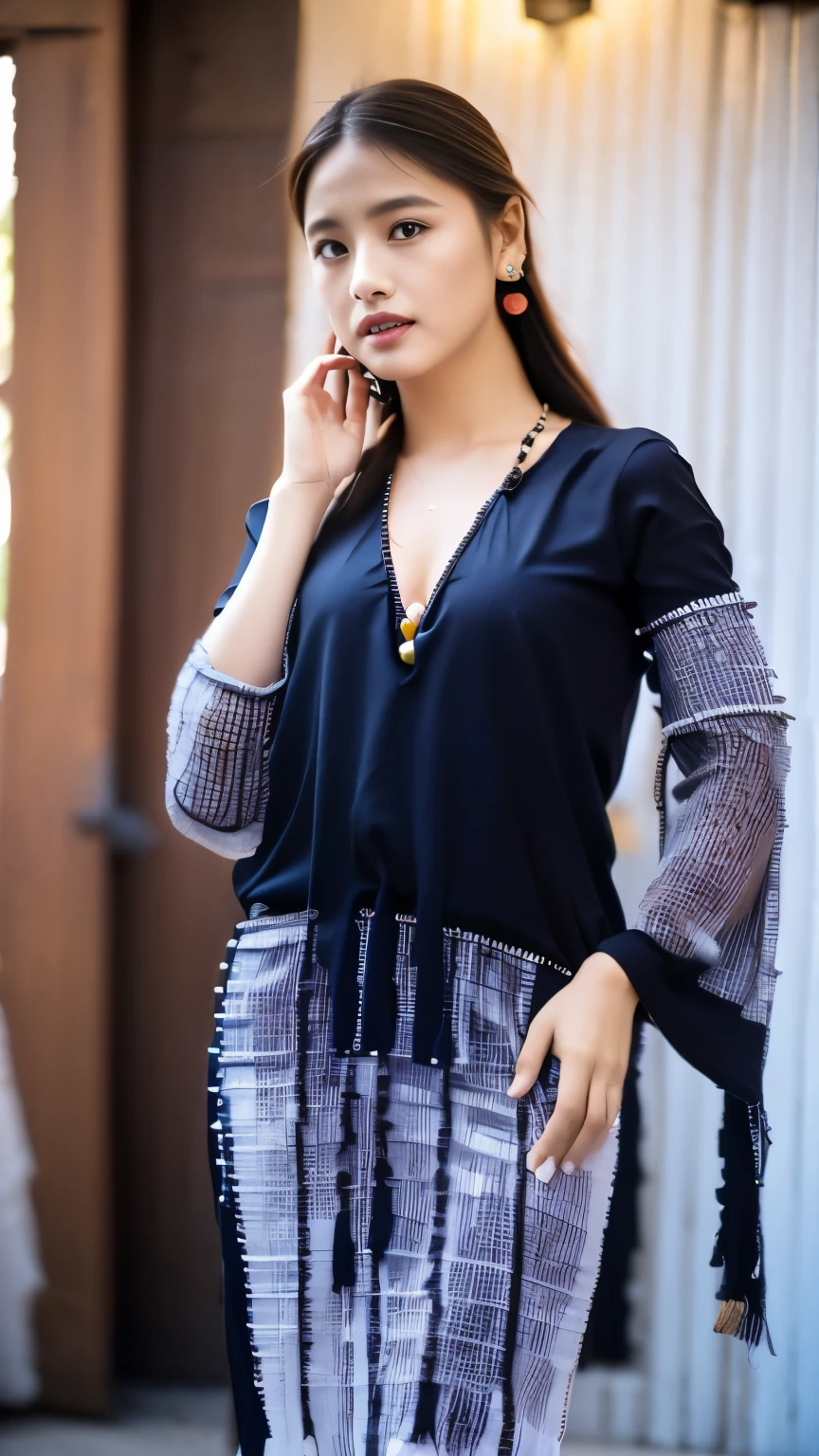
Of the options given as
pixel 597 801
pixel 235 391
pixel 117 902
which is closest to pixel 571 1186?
pixel 597 801

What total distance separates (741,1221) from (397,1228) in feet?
1.01

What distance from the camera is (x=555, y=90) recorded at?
146 centimetres

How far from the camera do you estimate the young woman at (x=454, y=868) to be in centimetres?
92

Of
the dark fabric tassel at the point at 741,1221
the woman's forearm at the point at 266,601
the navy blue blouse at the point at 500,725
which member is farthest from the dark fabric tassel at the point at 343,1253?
the woman's forearm at the point at 266,601

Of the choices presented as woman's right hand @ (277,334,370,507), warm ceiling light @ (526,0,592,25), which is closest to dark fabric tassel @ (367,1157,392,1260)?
woman's right hand @ (277,334,370,507)

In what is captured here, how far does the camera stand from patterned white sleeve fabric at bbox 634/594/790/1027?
36.3 inches

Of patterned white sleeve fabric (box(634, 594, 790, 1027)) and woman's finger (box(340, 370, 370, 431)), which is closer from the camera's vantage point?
patterned white sleeve fabric (box(634, 594, 790, 1027))

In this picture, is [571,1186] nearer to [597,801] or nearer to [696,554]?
[597,801]

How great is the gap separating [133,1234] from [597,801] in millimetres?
1009

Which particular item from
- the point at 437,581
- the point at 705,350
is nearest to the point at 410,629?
the point at 437,581

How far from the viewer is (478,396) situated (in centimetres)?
109

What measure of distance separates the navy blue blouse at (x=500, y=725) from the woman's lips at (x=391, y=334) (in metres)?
0.15

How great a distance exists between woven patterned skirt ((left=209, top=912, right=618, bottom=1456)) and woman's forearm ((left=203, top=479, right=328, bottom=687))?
0.22 metres

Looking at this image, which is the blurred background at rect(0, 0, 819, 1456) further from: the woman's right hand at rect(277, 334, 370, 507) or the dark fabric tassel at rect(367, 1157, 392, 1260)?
the dark fabric tassel at rect(367, 1157, 392, 1260)
